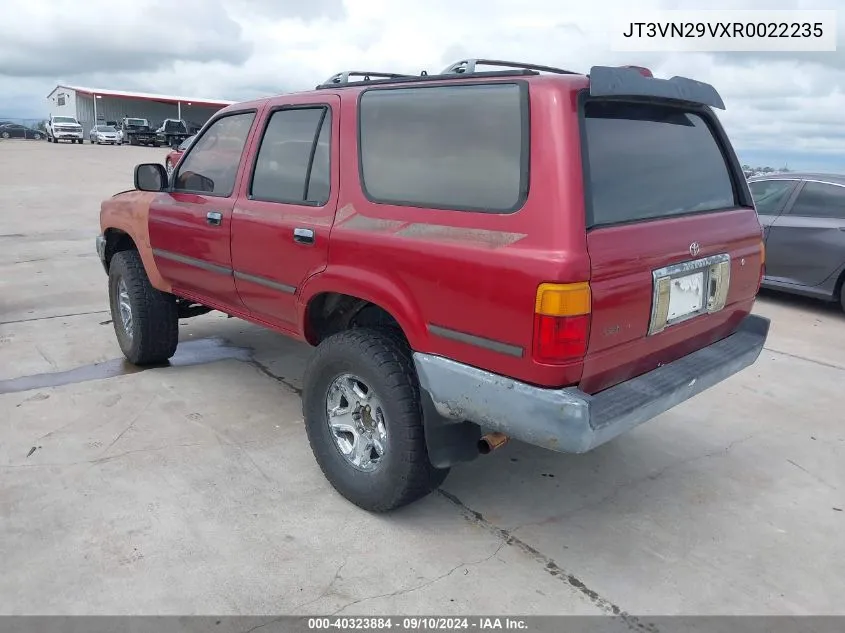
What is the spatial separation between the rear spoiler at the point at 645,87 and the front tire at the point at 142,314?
338 cm

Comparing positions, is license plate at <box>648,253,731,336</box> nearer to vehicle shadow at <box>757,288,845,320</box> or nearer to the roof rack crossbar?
the roof rack crossbar

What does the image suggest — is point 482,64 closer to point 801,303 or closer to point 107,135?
point 801,303

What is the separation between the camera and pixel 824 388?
189 inches

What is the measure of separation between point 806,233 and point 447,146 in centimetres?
596

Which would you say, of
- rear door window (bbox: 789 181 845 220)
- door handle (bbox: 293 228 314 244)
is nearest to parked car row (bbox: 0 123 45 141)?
rear door window (bbox: 789 181 845 220)

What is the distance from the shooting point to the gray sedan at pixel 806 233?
6.95 meters

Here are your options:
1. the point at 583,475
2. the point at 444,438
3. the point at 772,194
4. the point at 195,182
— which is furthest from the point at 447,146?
the point at 772,194

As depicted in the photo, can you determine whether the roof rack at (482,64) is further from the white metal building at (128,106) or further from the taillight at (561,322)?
the white metal building at (128,106)

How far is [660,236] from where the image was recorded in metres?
2.62

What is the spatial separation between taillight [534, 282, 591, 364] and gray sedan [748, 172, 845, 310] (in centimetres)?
591

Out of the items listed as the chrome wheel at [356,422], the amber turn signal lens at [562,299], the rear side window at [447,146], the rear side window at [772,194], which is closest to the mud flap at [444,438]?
the chrome wheel at [356,422]

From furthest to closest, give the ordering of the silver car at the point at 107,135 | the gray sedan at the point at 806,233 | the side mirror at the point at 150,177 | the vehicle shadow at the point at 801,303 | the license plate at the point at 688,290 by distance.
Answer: the silver car at the point at 107,135 → the vehicle shadow at the point at 801,303 → the gray sedan at the point at 806,233 → the side mirror at the point at 150,177 → the license plate at the point at 688,290
